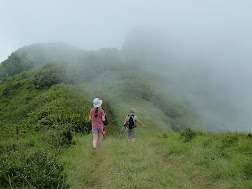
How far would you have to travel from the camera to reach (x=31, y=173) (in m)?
5.70

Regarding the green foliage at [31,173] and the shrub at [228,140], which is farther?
the shrub at [228,140]

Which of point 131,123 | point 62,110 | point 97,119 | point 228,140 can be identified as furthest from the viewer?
point 62,110

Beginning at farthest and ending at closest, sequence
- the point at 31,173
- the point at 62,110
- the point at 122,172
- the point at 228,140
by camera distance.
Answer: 1. the point at 62,110
2. the point at 228,140
3. the point at 122,172
4. the point at 31,173

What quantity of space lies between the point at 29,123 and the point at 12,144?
56.1ft

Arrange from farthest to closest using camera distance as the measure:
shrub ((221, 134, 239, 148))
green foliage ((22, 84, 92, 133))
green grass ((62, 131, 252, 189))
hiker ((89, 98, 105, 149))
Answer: green foliage ((22, 84, 92, 133)), hiker ((89, 98, 105, 149)), shrub ((221, 134, 239, 148)), green grass ((62, 131, 252, 189))

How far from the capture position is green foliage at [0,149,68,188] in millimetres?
5431

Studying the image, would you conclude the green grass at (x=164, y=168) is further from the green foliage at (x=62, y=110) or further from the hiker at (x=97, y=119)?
the green foliage at (x=62, y=110)

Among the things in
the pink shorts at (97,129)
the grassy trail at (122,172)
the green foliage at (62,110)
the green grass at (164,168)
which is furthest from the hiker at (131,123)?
the green foliage at (62,110)

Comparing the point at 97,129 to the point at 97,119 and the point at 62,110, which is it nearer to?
the point at 97,119

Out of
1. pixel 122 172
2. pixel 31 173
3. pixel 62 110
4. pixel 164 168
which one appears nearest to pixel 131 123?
pixel 164 168

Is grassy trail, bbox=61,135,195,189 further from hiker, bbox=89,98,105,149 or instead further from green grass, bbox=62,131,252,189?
hiker, bbox=89,98,105,149

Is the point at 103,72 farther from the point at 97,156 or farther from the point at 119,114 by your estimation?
the point at 97,156

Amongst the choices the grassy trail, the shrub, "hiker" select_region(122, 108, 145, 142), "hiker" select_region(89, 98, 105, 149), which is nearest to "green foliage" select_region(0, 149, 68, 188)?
the grassy trail

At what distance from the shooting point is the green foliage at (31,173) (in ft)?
17.8
